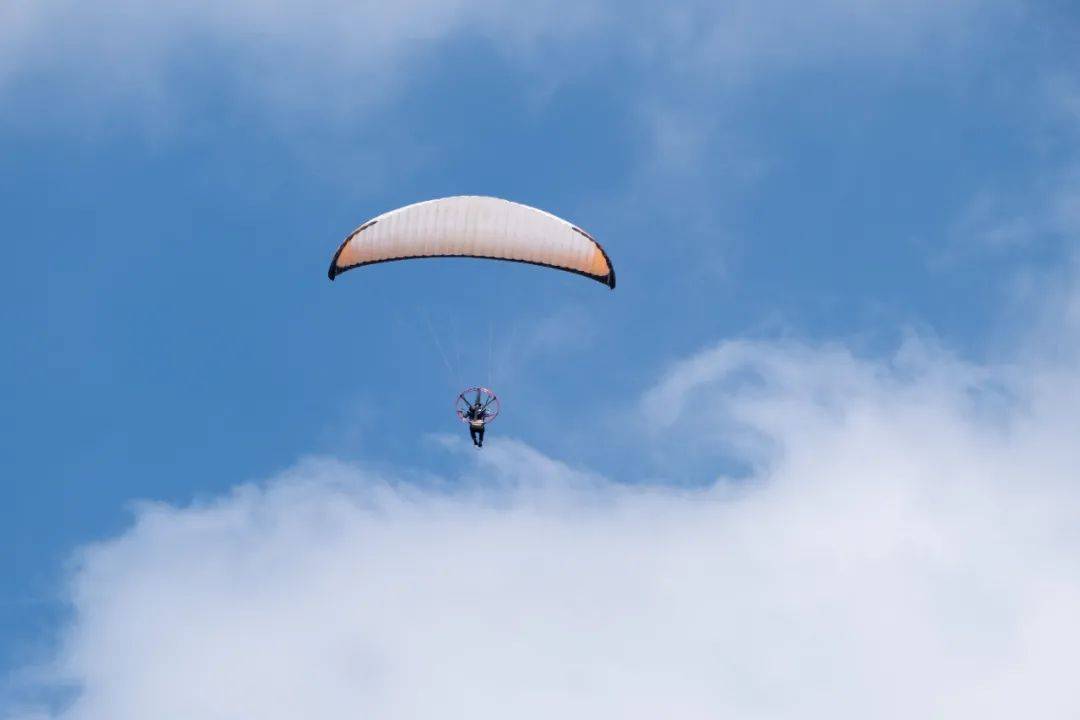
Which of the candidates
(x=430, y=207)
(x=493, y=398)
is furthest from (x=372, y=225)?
(x=493, y=398)

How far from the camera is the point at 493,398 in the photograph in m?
98.8

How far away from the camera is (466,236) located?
323ft

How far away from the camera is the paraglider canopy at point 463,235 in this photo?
98188mm

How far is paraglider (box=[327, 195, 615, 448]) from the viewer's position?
9819 cm

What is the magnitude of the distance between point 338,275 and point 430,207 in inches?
189

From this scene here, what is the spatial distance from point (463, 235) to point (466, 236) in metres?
0.13

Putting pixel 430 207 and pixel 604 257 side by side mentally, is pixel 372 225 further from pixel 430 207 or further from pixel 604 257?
pixel 604 257

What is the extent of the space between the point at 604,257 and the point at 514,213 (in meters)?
4.22

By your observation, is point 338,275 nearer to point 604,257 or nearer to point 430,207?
point 430,207

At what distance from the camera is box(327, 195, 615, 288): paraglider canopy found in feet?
322

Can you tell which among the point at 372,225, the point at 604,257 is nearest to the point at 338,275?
the point at 372,225

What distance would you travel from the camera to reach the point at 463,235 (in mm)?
98375

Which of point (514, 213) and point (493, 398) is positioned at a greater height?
point (514, 213)

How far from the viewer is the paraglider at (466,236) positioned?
322ft
